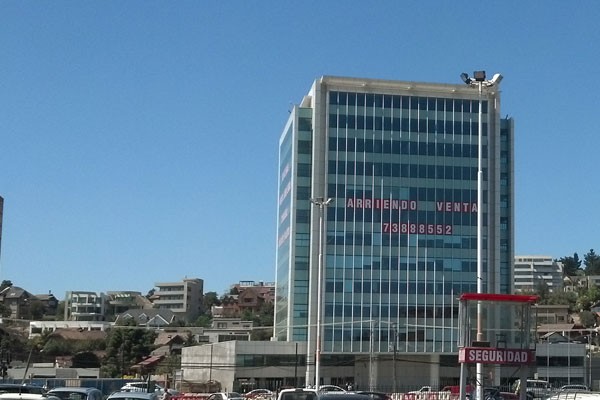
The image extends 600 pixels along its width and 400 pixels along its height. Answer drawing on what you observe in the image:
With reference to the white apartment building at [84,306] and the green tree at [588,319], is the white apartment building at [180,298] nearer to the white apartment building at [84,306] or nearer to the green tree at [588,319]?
the white apartment building at [84,306]

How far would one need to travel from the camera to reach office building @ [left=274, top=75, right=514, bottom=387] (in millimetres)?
86500

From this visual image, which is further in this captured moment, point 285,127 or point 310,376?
point 285,127

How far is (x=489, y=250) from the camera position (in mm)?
89562

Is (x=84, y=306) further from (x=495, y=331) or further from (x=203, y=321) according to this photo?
(x=495, y=331)

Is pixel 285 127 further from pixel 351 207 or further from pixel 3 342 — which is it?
pixel 3 342

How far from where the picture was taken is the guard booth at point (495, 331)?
29.1m

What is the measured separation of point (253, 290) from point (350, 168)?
10887cm

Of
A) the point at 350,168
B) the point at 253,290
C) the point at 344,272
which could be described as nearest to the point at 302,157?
the point at 350,168

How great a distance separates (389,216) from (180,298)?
107 meters

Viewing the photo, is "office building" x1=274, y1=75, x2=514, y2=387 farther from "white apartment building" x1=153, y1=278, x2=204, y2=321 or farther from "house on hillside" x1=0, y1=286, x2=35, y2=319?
"house on hillside" x1=0, y1=286, x2=35, y2=319

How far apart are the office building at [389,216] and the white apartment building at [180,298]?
101629 millimetres

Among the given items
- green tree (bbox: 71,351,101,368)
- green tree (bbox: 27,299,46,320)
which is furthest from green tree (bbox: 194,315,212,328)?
green tree (bbox: 71,351,101,368)

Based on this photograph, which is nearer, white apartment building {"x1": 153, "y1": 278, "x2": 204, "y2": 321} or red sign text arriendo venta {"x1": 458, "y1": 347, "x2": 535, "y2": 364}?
red sign text arriendo venta {"x1": 458, "y1": 347, "x2": 535, "y2": 364}

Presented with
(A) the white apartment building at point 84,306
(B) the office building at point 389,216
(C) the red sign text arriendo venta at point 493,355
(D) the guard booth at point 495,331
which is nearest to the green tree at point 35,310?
(A) the white apartment building at point 84,306
